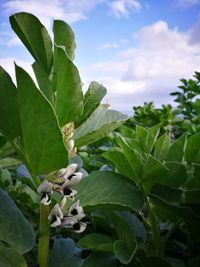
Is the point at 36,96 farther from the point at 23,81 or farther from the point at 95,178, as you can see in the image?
the point at 95,178

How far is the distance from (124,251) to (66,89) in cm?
31

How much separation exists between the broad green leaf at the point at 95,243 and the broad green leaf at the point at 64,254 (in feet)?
0.08

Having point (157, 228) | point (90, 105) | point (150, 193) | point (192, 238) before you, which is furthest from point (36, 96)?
point (192, 238)

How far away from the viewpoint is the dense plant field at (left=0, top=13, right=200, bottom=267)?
528 millimetres

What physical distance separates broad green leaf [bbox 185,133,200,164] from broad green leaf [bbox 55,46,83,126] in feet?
0.96

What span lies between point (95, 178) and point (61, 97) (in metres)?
0.18

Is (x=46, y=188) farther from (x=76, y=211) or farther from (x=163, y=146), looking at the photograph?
(x=163, y=146)

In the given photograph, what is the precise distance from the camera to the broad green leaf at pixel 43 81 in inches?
23.0

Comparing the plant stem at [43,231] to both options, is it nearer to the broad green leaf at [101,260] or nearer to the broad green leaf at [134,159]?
the broad green leaf at [101,260]

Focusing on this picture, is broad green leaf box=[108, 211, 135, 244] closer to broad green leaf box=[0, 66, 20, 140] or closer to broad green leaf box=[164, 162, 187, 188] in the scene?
broad green leaf box=[164, 162, 187, 188]

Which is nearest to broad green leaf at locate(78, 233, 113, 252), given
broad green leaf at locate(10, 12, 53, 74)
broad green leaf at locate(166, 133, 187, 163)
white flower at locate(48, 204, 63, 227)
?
white flower at locate(48, 204, 63, 227)

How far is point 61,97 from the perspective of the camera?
56 cm

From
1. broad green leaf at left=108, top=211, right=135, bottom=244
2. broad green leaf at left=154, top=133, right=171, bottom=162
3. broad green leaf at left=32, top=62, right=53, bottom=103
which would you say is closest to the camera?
broad green leaf at left=32, top=62, right=53, bottom=103

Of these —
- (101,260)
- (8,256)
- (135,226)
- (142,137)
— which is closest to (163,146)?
(142,137)
